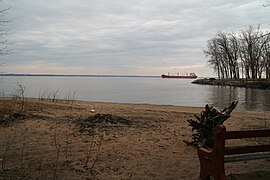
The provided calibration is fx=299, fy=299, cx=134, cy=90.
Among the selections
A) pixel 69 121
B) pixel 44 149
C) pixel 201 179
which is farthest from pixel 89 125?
pixel 201 179

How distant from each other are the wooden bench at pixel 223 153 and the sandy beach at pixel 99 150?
1.99 feet

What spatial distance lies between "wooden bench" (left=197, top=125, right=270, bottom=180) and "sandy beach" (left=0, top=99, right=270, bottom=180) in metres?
0.61

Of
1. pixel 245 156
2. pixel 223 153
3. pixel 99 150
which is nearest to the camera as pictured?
pixel 223 153

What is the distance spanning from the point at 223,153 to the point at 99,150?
3486 millimetres

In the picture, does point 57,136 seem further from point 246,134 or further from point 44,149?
point 246,134

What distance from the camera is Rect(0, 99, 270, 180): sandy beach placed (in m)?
5.47

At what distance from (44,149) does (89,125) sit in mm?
2898

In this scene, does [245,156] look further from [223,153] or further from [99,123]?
[99,123]

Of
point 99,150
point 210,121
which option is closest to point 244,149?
point 210,121

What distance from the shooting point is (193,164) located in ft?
20.4

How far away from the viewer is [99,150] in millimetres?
7082

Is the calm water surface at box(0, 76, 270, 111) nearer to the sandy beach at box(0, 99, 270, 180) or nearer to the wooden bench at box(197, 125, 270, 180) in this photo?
the sandy beach at box(0, 99, 270, 180)

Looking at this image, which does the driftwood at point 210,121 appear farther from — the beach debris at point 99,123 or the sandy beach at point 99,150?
the beach debris at point 99,123

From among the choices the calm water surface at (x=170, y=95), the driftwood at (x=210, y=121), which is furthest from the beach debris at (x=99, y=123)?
the calm water surface at (x=170, y=95)
